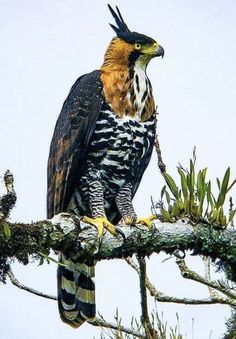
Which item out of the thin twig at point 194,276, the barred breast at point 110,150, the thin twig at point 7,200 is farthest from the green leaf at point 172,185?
the barred breast at point 110,150

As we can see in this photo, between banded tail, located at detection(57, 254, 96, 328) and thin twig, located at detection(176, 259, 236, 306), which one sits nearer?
thin twig, located at detection(176, 259, 236, 306)

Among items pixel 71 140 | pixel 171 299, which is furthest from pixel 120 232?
pixel 71 140

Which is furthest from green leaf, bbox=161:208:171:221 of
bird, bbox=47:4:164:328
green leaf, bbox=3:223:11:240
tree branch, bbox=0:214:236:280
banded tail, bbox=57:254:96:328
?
bird, bbox=47:4:164:328

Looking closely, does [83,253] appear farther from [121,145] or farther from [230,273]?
[121,145]

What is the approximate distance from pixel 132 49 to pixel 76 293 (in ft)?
6.07

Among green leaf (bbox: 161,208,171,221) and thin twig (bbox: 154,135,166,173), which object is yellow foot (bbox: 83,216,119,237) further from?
thin twig (bbox: 154,135,166,173)

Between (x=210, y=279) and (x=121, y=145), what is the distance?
51.3 inches

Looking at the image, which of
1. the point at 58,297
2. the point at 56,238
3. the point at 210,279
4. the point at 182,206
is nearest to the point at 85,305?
the point at 58,297

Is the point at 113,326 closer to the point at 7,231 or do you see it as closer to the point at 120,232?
the point at 120,232

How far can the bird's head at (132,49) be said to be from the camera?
19.6 feet

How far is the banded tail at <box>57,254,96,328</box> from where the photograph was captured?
201 inches

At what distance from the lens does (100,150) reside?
5.62 m

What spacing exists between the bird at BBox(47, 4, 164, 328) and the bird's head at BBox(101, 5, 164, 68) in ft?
0.03

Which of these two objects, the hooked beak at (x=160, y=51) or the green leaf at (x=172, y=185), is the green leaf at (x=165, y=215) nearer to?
the green leaf at (x=172, y=185)
